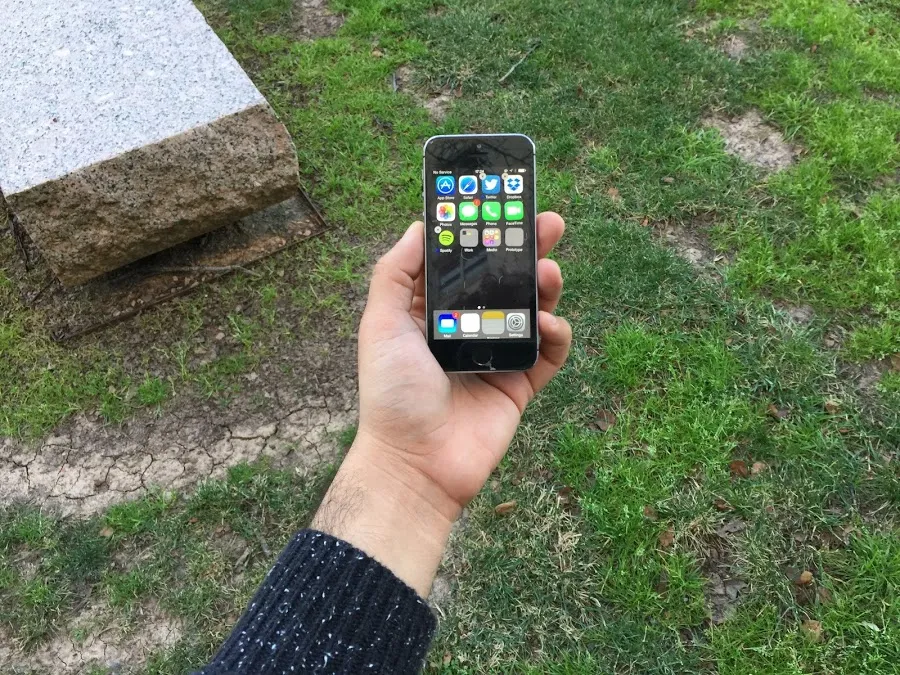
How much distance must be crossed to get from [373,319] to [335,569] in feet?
2.47

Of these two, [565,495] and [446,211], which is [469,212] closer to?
[446,211]

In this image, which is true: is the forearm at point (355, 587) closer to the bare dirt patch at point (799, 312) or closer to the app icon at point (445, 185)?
the app icon at point (445, 185)

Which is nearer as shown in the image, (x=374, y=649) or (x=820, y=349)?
(x=374, y=649)

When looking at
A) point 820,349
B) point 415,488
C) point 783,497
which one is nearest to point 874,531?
point 783,497

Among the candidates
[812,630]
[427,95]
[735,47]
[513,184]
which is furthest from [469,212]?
[735,47]

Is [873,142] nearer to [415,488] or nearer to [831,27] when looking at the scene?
[831,27]

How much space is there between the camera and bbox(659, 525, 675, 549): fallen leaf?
275cm

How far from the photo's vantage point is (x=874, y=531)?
106 inches

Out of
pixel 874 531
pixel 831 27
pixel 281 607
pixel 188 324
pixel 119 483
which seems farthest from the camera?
pixel 831 27

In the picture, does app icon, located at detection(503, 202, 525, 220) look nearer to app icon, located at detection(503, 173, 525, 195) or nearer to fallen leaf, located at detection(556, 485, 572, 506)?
app icon, located at detection(503, 173, 525, 195)

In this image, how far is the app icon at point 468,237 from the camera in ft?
7.31

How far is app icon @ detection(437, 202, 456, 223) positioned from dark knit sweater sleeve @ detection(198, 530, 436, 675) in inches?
42.1

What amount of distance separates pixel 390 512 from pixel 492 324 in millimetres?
679

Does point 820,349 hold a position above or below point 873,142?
below
